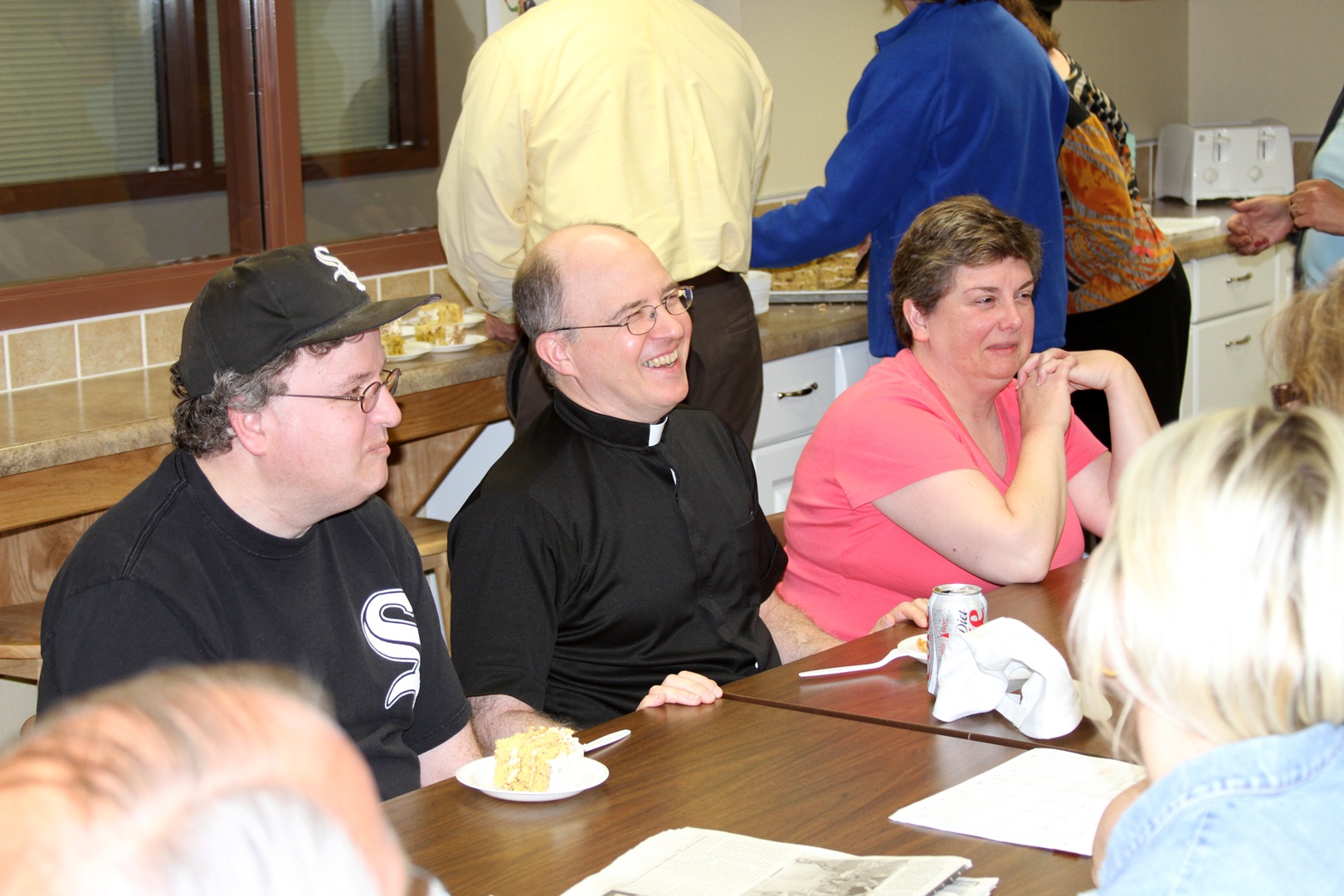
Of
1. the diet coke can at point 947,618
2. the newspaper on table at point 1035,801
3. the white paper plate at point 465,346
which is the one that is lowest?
the newspaper on table at point 1035,801

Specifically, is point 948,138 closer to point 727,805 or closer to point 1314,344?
point 1314,344

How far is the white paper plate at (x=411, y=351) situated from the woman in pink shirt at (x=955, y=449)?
3.35 feet

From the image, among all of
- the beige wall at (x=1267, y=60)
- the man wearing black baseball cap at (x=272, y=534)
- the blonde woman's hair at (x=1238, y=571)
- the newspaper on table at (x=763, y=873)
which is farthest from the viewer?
the beige wall at (x=1267, y=60)

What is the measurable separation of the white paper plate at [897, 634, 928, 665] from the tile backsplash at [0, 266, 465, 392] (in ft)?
6.12

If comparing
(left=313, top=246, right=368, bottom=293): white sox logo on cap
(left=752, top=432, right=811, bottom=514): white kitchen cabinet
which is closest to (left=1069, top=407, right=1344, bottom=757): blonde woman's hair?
(left=313, top=246, right=368, bottom=293): white sox logo on cap

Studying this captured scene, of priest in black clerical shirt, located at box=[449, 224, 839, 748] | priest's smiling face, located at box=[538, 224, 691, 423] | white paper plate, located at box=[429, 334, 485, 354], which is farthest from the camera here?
white paper plate, located at box=[429, 334, 485, 354]

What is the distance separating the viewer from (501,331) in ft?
10.3

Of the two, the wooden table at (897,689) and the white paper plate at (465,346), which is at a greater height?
the white paper plate at (465,346)

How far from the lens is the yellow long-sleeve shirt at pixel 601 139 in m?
2.88

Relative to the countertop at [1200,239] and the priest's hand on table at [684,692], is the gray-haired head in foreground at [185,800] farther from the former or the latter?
the countertop at [1200,239]

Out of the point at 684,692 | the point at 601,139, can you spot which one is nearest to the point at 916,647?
the point at 684,692

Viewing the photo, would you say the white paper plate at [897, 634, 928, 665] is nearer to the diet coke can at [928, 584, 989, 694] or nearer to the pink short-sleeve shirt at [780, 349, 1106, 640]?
the diet coke can at [928, 584, 989, 694]

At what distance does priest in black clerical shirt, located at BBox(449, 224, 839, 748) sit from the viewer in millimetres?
1838

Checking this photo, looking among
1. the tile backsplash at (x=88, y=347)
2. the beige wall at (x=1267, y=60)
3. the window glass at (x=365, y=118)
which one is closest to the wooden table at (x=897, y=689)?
the tile backsplash at (x=88, y=347)
